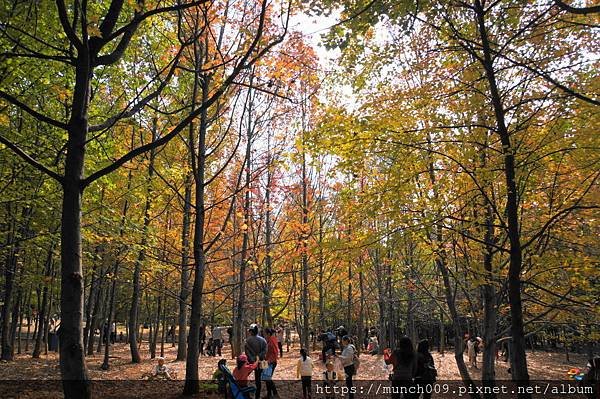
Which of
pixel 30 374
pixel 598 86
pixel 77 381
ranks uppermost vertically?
pixel 598 86

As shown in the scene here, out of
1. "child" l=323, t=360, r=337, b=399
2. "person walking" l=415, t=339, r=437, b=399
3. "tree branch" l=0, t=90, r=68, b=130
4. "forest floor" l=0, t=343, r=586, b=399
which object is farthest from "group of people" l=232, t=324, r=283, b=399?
"tree branch" l=0, t=90, r=68, b=130

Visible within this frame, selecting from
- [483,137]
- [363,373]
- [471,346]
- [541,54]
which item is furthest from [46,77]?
[471,346]

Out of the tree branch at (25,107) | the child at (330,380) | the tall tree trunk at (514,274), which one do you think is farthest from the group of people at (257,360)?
the tree branch at (25,107)

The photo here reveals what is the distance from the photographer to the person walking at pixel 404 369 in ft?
23.2

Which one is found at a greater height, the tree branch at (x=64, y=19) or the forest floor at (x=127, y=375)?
the tree branch at (x=64, y=19)

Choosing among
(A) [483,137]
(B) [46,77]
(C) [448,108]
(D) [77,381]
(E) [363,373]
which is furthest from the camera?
(E) [363,373]

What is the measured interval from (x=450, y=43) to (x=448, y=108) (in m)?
1.10

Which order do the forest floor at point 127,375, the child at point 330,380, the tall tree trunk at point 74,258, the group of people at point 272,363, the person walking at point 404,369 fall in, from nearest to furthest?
1. the tall tree trunk at point 74,258
2. the person walking at point 404,369
3. the forest floor at point 127,375
4. the group of people at point 272,363
5. the child at point 330,380

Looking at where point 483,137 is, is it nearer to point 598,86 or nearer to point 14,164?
point 598,86

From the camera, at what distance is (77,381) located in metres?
3.82

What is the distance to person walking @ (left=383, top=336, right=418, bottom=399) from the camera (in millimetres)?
7059

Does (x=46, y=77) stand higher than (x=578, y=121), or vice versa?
(x=46, y=77)

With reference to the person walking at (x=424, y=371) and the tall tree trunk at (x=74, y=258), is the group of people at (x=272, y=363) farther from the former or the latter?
the tall tree trunk at (x=74, y=258)

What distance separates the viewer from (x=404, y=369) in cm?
712
